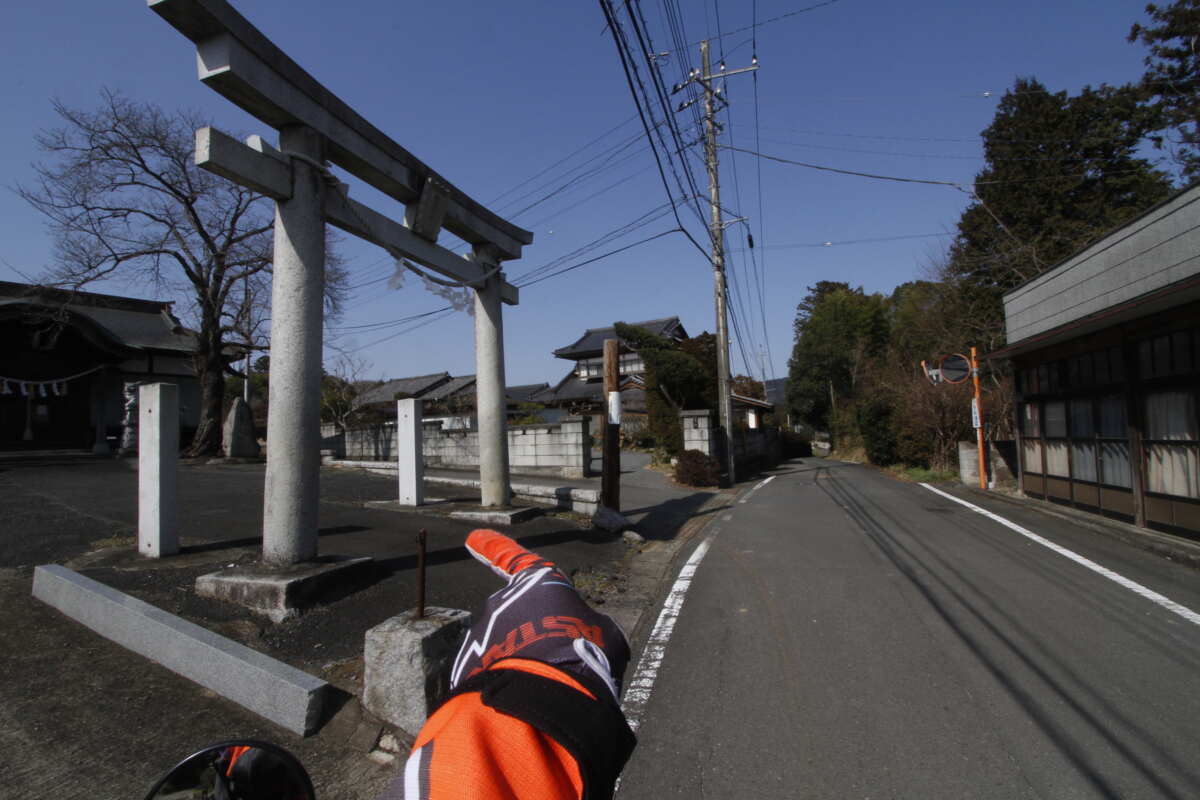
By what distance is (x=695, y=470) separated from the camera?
51.0 ft

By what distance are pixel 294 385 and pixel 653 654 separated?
11.3 feet

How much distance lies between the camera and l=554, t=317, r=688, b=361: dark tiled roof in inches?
1378

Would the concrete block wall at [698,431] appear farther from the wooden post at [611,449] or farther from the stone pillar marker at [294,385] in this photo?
the stone pillar marker at [294,385]

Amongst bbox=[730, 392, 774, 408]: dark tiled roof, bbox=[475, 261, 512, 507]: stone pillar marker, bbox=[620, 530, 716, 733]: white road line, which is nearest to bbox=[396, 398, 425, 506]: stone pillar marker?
bbox=[475, 261, 512, 507]: stone pillar marker

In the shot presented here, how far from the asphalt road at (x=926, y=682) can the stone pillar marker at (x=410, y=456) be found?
4.24 metres

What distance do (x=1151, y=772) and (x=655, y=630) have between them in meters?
2.94

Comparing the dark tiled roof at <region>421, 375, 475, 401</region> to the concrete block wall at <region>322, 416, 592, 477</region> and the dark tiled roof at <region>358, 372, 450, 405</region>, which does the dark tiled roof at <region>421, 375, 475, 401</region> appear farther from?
the concrete block wall at <region>322, 416, 592, 477</region>

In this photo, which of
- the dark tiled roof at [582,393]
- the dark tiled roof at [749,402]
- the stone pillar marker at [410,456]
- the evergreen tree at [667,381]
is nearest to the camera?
the stone pillar marker at [410,456]

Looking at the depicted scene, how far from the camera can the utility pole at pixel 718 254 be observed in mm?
17469

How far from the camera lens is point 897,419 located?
810 inches

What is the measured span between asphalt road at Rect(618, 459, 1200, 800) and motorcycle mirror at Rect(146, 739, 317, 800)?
1.93m

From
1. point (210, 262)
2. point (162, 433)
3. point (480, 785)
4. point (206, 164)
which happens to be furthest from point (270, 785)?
point (210, 262)

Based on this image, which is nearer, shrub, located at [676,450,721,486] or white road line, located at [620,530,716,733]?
white road line, located at [620,530,716,733]

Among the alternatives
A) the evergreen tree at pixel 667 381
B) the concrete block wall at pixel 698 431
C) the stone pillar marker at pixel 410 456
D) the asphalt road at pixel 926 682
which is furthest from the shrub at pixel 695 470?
the asphalt road at pixel 926 682
